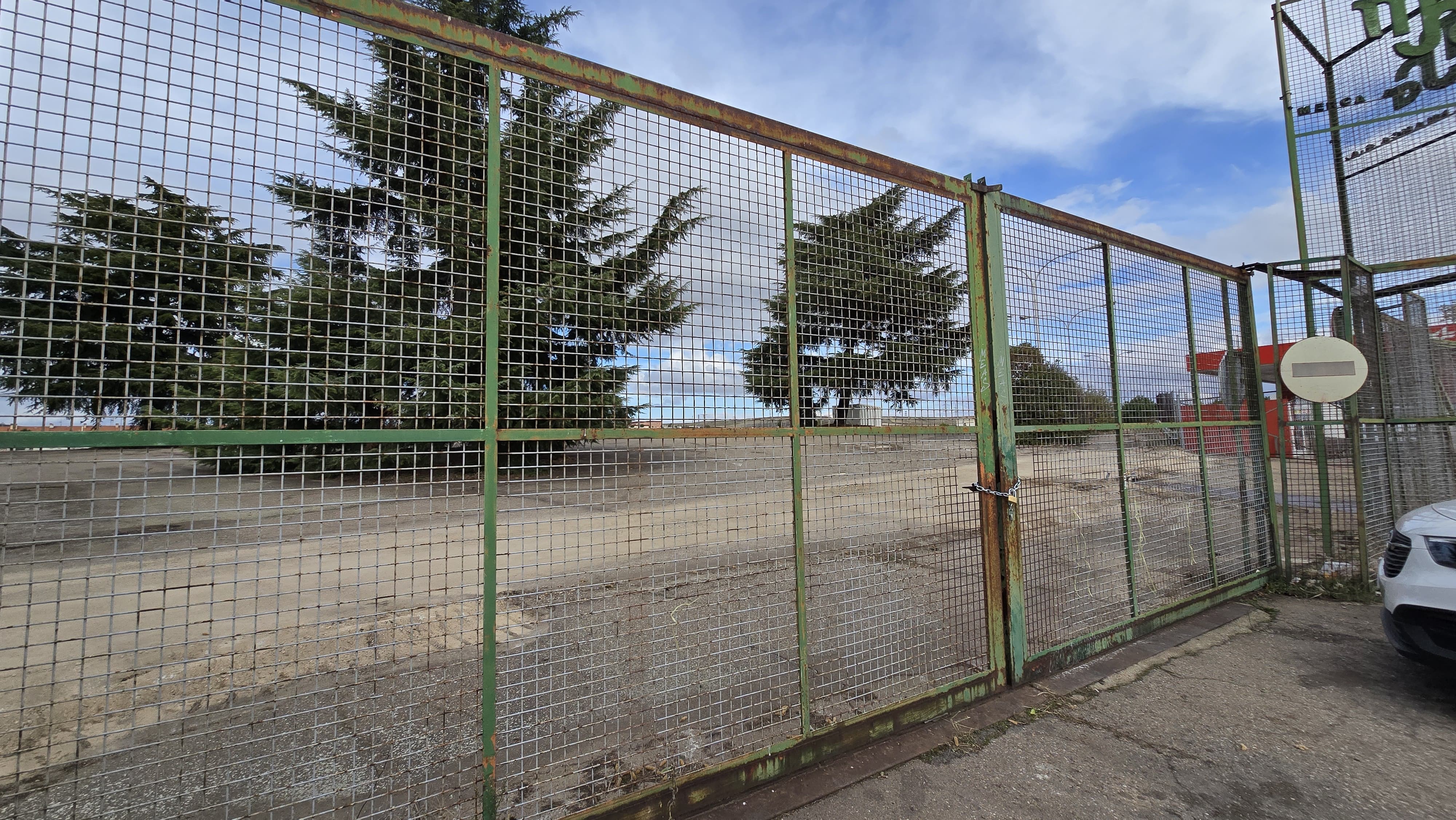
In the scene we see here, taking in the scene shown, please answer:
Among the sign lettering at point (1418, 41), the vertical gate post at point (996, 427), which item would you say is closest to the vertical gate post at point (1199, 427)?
the vertical gate post at point (996, 427)

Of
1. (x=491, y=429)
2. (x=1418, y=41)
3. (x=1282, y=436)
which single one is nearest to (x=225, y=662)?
(x=491, y=429)

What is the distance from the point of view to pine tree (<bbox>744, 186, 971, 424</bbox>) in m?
3.08

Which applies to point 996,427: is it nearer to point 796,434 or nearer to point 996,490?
point 996,490

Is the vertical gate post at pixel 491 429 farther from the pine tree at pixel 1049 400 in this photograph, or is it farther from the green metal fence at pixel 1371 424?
the green metal fence at pixel 1371 424

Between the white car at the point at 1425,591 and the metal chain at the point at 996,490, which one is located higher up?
the metal chain at the point at 996,490

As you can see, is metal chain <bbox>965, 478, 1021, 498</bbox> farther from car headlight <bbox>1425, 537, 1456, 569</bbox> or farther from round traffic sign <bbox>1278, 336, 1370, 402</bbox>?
round traffic sign <bbox>1278, 336, 1370, 402</bbox>

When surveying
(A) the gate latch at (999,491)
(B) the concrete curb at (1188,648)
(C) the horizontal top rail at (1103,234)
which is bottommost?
(B) the concrete curb at (1188,648)

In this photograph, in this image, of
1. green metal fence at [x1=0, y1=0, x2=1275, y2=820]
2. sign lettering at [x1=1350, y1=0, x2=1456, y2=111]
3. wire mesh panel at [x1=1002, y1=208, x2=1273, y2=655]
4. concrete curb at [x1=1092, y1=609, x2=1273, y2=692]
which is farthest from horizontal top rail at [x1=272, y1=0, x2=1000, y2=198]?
sign lettering at [x1=1350, y1=0, x2=1456, y2=111]

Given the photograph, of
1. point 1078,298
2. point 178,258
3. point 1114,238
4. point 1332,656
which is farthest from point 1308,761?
point 178,258

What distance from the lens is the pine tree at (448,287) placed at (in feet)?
6.75

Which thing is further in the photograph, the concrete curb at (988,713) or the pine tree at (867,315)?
the pine tree at (867,315)

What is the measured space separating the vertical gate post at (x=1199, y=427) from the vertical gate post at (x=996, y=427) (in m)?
2.43

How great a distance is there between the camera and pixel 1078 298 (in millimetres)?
4301

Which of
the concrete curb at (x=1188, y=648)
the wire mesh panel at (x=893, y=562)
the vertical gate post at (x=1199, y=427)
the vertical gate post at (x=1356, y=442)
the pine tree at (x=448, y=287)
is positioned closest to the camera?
the pine tree at (x=448, y=287)
